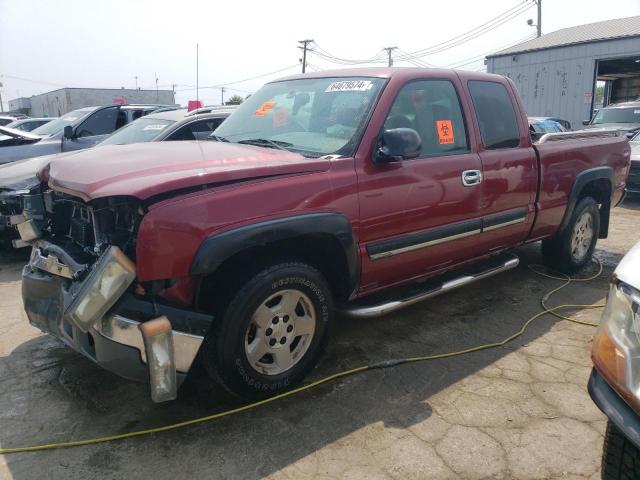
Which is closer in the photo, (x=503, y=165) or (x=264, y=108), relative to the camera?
(x=264, y=108)

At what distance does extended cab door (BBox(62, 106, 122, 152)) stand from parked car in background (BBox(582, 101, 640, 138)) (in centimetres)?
1143

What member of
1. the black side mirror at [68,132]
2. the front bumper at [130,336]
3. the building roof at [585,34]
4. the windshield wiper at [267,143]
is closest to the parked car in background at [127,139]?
the black side mirror at [68,132]

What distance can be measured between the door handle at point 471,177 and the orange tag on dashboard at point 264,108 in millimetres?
1480

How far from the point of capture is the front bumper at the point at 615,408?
1.72m

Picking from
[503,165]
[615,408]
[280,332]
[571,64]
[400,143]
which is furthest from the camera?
[571,64]

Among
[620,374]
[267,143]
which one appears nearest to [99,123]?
[267,143]

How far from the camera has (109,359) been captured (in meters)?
2.49

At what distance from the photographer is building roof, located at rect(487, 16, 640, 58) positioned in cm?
2064

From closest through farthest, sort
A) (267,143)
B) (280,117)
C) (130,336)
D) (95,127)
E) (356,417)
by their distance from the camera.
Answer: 1. (130,336)
2. (356,417)
3. (267,143)
4. (280,117)
5. (95,127)

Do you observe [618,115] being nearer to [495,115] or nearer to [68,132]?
[495,115]

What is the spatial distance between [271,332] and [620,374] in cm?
171

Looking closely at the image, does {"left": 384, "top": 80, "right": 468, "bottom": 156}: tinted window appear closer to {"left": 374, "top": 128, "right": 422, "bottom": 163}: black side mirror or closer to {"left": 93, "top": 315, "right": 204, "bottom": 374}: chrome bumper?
{"left": 374, "top": 128, "right": 422, "bottom": 163}: black side mirror

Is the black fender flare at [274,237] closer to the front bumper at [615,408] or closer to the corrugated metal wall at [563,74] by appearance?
the front bumper at [615,408]

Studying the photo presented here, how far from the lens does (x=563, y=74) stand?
71.8 feet
